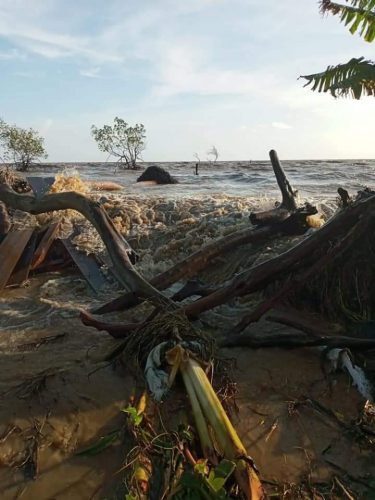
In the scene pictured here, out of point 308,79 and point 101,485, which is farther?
point 308,79

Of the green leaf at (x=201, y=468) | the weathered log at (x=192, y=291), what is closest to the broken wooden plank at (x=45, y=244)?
the weathered log at (x=192, y=291)

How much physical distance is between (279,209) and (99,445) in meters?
4.33

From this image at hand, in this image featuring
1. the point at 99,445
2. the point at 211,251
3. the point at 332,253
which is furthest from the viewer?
the point at 211,251

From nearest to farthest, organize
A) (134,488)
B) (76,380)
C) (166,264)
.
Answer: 1. (134,488)
2. (76,380)
3. (166,264)

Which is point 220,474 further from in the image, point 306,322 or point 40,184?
point 40,184

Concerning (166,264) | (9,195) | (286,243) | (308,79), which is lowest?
(166,264)

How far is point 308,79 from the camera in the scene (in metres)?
5.81

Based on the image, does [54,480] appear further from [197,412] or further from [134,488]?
[197,412]

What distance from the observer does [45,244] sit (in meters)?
6.83

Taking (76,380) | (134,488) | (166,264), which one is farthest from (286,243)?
(134,488)

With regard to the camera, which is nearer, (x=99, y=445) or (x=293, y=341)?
(x=99, y=445)

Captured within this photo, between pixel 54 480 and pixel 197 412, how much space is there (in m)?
0.81

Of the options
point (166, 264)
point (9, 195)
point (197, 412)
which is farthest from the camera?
point (166, 264)

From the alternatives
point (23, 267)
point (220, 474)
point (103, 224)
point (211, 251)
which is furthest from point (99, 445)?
point (23, 267)
